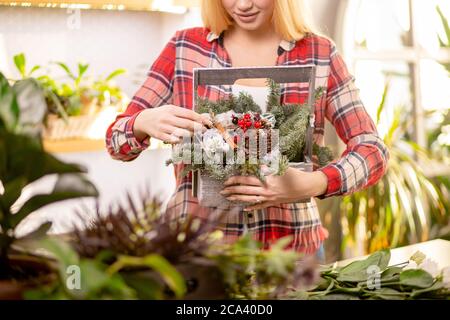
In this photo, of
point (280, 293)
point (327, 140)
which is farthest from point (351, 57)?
point (280, 293)

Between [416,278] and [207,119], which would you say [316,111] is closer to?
[207,119]

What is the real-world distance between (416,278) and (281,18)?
449 millimetres

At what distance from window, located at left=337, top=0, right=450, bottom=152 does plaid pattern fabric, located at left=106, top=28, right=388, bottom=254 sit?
0.75 meters

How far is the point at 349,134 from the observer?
1.12 meters

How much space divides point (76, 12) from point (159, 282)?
0.64m

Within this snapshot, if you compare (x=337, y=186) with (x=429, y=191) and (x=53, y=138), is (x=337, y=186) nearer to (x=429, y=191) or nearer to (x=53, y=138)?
(x=53, y=138)

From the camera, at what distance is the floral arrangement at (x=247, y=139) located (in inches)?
35.1

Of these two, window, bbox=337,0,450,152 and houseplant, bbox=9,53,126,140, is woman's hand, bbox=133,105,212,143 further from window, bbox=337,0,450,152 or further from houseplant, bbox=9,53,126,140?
window, bbox=337,0,450,152

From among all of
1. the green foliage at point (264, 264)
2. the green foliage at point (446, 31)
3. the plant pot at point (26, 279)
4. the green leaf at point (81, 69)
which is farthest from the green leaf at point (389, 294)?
the green foliage at point (446, 31)

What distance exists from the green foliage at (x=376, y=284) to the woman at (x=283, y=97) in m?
0.17

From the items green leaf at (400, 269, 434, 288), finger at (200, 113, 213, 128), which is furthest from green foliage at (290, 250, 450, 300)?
finger at (200, 113, 213, 128)

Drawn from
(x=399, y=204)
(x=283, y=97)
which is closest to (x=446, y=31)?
(x=399, y=204)

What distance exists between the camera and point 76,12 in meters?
1.14

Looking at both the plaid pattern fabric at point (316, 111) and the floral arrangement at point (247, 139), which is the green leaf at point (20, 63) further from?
the floral arrangement at point (247, 139)
